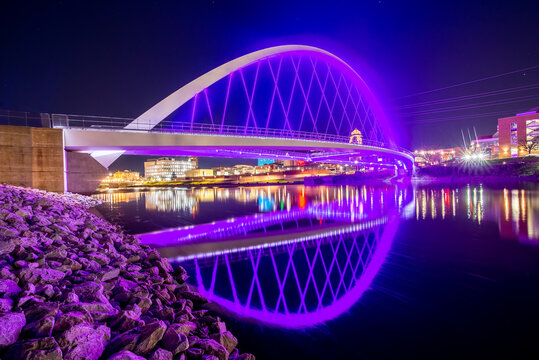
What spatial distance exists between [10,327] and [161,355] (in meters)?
1.03

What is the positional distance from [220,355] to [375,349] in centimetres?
158

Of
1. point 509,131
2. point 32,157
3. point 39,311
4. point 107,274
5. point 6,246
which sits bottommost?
point 107,274

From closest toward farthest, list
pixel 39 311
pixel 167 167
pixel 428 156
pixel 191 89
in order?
pixel 39 311
pixel 191 89
pixel 428 156
pixel 167 167

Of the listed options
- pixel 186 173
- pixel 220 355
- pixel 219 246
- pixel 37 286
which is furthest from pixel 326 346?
pixel 186 173

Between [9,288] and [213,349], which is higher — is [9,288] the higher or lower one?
the higher one

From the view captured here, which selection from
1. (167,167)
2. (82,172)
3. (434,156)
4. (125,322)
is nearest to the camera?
(125,322)

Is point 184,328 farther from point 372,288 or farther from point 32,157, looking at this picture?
point 32,157

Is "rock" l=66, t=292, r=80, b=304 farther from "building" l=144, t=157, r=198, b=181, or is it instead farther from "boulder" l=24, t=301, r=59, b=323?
"building" l=144, t=157, r=198, b=181

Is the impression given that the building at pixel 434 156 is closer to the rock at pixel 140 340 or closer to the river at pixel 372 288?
the river at pixel 372 288

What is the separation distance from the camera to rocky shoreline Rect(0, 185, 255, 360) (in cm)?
192

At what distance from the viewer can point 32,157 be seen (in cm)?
1579

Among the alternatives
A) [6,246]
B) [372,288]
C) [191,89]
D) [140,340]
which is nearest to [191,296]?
A: [140,340]

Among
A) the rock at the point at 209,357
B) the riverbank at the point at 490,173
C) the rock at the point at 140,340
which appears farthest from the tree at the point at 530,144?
the rock at the point at 140,340

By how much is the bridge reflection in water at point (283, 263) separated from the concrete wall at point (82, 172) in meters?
14.4
